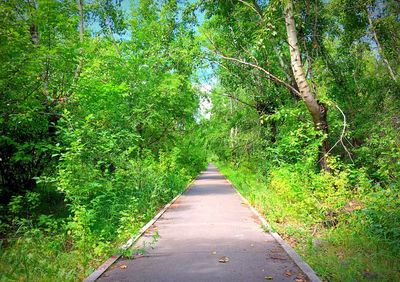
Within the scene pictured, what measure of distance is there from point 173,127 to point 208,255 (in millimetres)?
17950

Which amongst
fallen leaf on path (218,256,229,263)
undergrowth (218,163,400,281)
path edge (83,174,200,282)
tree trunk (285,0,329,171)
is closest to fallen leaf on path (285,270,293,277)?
undergrowth (218,163,400,281)

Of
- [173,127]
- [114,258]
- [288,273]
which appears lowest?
[288,273]

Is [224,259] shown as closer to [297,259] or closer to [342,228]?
[297,259]

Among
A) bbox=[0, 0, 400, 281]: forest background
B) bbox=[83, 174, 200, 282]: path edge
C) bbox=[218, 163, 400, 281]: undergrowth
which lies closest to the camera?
bbox=[83, 174, 200, 282]: path edge

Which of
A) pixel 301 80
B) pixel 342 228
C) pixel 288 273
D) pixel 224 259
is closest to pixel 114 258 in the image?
pixel 224 259

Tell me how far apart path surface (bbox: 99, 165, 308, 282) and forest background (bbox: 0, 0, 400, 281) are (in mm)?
614

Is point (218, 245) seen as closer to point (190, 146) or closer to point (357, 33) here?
point (357, 33)

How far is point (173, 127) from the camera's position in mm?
24453

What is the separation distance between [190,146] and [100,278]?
30368mm

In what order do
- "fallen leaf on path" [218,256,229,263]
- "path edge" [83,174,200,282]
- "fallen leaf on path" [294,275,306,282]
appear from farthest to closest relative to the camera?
1. "fallen leaf on path" [218,256,229,263]
2. "path edge" [83,174,200,282]
3. "fallen leaf on path" [294,275,306,282]

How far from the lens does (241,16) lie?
606 inches

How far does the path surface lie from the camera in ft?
18.7

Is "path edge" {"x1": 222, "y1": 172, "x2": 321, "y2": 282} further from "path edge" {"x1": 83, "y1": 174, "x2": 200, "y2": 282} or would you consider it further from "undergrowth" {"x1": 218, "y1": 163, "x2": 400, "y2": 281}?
"path edge" {"x1": 83, "y1": 174, "x2": 200, "y2": 282}

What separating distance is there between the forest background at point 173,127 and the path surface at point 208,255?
61 centimetres
